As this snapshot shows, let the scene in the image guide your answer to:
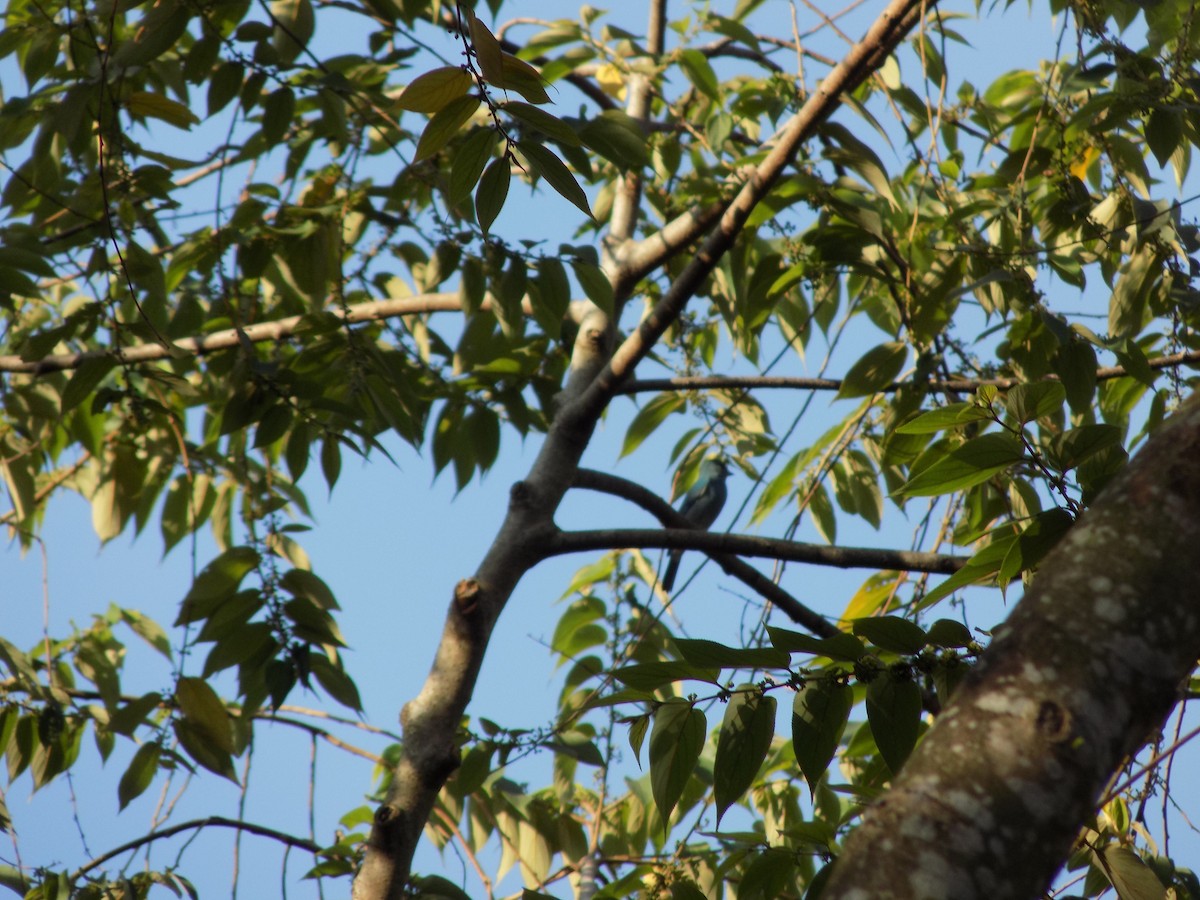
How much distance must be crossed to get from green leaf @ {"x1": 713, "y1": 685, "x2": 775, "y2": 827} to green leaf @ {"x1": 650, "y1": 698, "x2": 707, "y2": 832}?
0.04 m

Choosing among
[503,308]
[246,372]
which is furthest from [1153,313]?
[246,372]

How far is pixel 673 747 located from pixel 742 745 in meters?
0.10

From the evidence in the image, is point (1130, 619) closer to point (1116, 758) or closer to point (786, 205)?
point (1116, 758)

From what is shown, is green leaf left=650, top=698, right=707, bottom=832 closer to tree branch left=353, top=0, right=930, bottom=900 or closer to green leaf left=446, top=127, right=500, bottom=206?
tree branch left=353, top=0, right=930, bottom=900

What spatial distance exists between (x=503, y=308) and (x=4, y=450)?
1815mm

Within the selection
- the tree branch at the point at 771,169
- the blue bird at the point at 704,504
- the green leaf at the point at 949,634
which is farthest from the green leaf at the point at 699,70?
the blue bird at the point at 704,504

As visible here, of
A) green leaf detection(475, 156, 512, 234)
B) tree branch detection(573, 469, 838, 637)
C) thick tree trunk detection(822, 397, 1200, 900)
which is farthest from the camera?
tree branch detection(573, 469, 838, 637)

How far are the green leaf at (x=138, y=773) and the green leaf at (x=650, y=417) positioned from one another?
149cm

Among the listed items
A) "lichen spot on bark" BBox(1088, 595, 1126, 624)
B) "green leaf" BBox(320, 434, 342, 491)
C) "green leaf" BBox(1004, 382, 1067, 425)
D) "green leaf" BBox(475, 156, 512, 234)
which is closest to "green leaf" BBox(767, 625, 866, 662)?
"green leaf" BBox(1004, 382, 1067, 425)

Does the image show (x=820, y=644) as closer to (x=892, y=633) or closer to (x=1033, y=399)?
(x=892, y=633)

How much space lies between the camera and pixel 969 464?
140cm

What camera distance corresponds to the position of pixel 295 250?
97.1 inches

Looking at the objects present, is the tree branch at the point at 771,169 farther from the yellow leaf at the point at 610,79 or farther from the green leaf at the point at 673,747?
the yellow leaf at the point at 610,79

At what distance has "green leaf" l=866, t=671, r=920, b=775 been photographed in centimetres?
134
